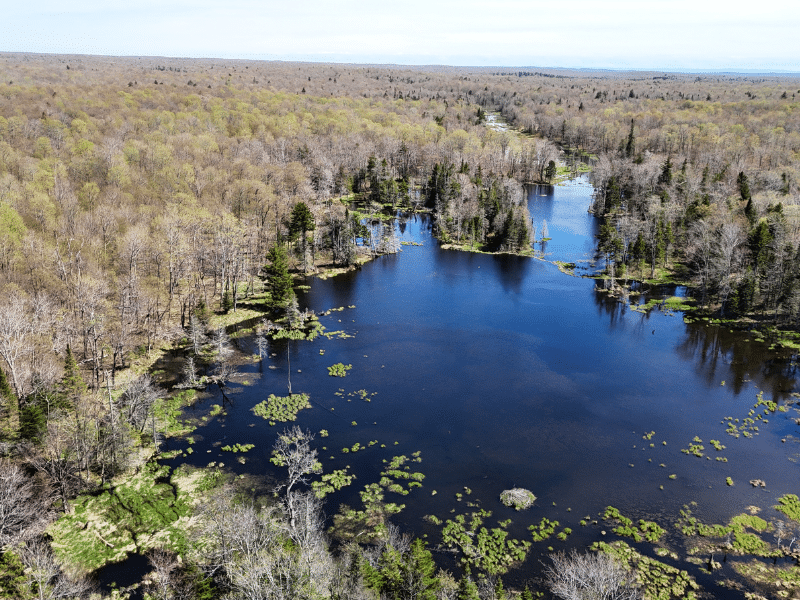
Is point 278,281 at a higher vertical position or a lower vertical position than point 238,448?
higher

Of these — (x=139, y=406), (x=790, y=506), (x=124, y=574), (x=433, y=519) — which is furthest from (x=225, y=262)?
(x=790, y=506)

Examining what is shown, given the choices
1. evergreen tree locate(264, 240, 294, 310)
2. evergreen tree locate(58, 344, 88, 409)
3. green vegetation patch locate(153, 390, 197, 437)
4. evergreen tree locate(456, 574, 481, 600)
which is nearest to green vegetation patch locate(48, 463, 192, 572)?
green vegetation patch locate(153, 390, 197, 437)

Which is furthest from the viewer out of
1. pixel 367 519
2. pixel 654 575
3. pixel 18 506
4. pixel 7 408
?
pixel 7 408

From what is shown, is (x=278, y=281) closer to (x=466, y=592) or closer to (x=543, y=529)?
(x=543, y=529)

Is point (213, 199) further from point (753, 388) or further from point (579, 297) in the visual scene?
point (753, 388)

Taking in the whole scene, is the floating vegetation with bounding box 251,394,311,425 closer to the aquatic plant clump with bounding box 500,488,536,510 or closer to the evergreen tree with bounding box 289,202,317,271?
the aquatic plant clump with bounding box 500,488,536,510

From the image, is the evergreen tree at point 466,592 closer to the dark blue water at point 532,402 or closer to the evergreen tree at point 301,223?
the dark blue water at point 532,402

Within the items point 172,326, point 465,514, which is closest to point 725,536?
point 465,514

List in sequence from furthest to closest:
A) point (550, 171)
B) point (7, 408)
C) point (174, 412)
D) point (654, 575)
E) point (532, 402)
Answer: point (550, 171) → point (532, 402) → point (174, 412) → point (7, 408) → point (654, 575)
